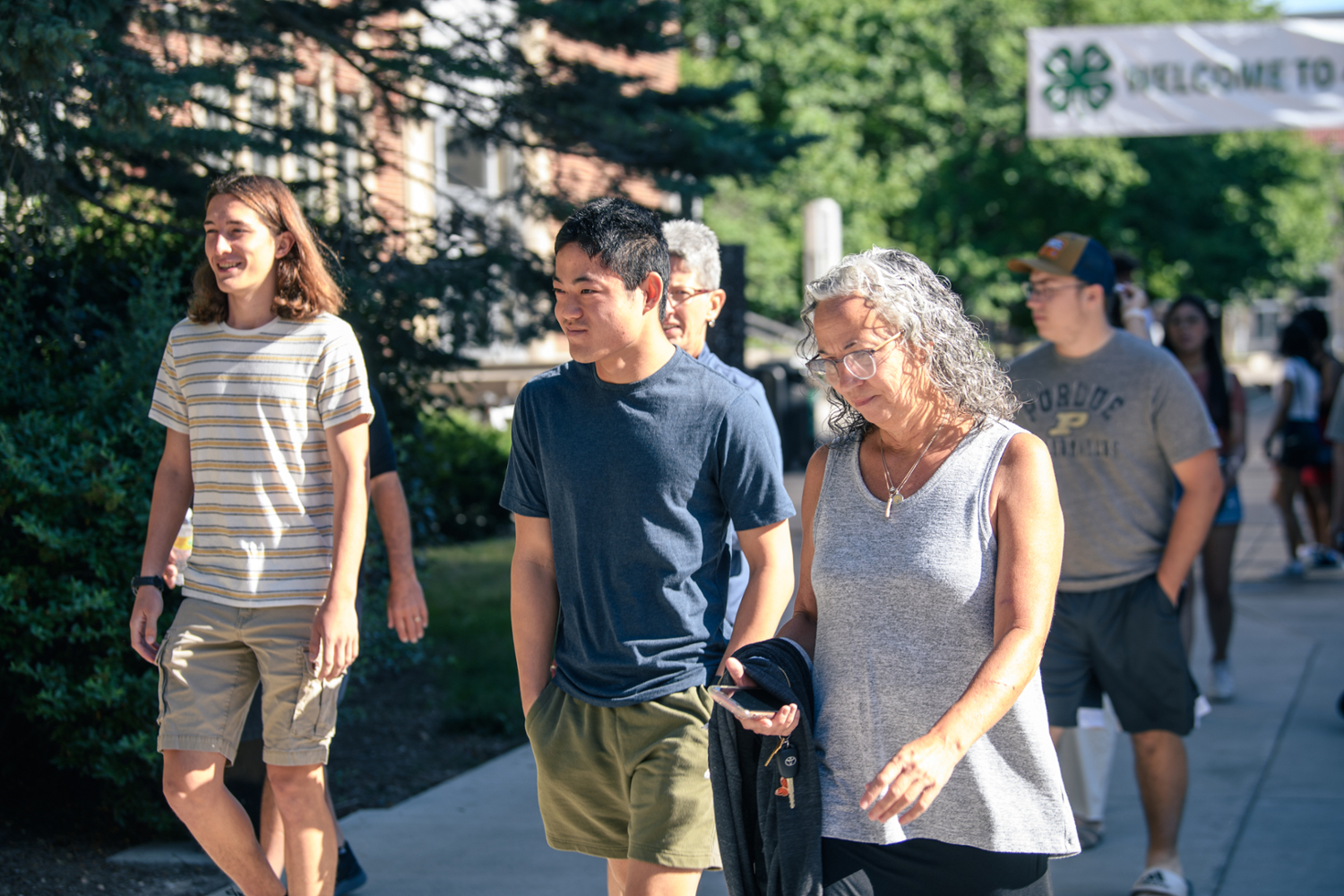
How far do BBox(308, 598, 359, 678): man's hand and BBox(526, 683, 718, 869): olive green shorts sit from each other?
550 millimetres

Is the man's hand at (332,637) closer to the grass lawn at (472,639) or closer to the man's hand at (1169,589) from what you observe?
the man's hand at (1169,589)

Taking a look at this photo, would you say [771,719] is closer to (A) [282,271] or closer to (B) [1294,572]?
(A) [282,271]

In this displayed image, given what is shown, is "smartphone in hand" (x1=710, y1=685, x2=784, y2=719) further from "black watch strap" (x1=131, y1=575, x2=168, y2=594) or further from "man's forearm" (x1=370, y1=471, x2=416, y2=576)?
"black watch strap" (x1=131, y1=575, x2=168, y2=594)

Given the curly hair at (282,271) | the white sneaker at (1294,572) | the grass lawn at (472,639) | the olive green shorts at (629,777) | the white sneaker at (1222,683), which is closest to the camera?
the olive green shorts at (629,777)

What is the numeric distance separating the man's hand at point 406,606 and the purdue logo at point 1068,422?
2.07 metres

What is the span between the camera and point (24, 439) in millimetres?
4074

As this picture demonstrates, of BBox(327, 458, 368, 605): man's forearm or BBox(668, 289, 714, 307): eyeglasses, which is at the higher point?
BBox(668, 289, 714, 307): eyeglasses

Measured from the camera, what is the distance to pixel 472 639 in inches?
312

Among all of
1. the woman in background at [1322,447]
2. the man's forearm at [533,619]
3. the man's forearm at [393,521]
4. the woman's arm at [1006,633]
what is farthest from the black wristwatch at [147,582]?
the woman in background at [1322,447]

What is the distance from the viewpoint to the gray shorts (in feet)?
13.2

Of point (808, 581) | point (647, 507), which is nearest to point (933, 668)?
point (808, 581)

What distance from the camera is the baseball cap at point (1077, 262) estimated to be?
4156 mm

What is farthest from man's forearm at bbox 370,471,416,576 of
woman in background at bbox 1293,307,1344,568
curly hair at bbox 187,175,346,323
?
woman in background at bbox 1293,307,1344,568

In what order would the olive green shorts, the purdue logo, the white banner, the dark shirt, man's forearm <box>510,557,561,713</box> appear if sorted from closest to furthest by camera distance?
the olive green shorts
man's forearm <box>510,557,561,713</box>
the dark shirt
the purdue logo
the white banner
